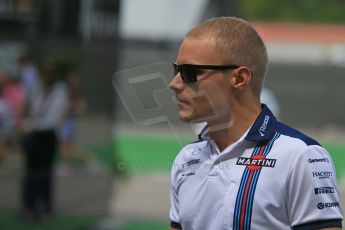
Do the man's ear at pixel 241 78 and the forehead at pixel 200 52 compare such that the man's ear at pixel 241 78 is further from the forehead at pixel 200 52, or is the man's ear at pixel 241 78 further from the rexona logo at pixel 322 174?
the rexona logo at pixel 322 174

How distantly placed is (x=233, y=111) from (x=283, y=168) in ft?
0.83

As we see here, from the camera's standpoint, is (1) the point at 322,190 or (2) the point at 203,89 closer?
(1) the point at 322,190

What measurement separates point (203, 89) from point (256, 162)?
0.27 meters

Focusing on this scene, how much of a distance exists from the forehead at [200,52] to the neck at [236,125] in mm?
159

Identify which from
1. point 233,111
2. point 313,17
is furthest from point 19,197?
A: point 313,17

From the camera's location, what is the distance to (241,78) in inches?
83.7

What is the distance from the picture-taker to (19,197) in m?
6.42

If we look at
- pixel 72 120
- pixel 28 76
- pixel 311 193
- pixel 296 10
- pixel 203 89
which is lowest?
pixel 296 10

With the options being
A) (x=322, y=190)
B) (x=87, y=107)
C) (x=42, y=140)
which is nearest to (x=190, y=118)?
(x=322, y=190)

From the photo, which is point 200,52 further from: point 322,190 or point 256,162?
point 322,190

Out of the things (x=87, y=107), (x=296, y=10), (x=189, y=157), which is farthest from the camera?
(x=296, y=10)

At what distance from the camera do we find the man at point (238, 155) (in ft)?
6.49

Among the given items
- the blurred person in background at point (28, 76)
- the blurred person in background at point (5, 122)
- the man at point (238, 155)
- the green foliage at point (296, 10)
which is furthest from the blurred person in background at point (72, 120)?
the green foliage at point (296, 10)

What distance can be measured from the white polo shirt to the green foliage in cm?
3508
